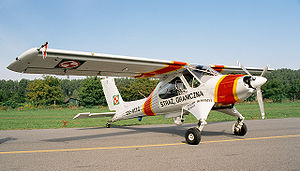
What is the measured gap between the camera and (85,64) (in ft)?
27.0

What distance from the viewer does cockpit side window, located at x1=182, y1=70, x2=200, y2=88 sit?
8.53 meters

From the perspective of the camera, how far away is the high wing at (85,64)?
274 inches

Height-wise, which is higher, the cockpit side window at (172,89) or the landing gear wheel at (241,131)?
the cockpit side window at (172,89)

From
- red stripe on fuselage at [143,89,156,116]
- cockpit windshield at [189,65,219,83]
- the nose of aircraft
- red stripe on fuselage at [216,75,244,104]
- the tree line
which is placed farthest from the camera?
the tree line

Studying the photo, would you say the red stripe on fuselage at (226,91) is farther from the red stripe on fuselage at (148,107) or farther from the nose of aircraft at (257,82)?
the red stripe on fuselage at (148,107)

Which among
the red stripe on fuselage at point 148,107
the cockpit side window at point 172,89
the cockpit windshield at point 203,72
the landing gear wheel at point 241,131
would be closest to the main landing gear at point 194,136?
the cockpit windshield at point 203,72

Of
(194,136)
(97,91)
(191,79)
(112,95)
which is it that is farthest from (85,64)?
(97,91)

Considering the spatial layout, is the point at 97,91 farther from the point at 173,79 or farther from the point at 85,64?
the point at 85,64

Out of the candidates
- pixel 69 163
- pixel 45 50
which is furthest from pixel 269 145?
pixel 45 50

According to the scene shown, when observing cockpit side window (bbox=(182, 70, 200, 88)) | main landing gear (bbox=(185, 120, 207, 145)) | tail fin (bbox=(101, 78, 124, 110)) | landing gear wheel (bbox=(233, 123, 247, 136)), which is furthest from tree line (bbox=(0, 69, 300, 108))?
main landing gear (bbox=(185, 120, 207, 145))

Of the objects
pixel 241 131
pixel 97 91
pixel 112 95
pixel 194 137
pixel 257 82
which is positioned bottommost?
pixel 97 91

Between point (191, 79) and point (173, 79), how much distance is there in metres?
0.91

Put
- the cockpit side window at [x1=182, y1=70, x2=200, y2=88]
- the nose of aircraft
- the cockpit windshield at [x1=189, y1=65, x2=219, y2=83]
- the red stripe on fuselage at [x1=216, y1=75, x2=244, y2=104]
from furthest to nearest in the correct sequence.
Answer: the cockpit side window at [x1=182, y1=70, x2=200, y2=88] < the cockpit windshield at [x1=189, y1=65, x2=219, y2=83] < the red stripe on fuselage at [x1=216, y1=75, x2=244, y2=104] < the nose of aircraft

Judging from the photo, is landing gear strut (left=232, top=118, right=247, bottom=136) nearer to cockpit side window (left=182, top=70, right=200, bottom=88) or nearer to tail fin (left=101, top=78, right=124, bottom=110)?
cockpit side window (left=182, top=70, right=200, bottom=88)
